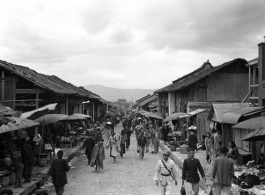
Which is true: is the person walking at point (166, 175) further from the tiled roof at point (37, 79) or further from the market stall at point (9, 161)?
the tiled roof at point (37, 79)

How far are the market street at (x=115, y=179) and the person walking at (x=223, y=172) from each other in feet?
6.49

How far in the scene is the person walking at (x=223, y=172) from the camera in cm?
748

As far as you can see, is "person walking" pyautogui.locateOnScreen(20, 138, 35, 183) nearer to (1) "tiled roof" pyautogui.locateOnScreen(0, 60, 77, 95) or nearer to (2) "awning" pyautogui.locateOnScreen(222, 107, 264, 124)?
(1) "tiled roof" pyautogui.locateOnScreen(0, 60, 77, 95)

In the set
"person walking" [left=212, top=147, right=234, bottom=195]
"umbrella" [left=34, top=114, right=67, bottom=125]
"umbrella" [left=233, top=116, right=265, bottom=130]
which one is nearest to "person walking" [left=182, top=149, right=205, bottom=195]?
"person walking" [left=212, top=147, right=234, bottom=195]

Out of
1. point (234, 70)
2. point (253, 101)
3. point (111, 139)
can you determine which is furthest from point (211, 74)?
point (111, 139)

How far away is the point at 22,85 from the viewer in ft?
55.3

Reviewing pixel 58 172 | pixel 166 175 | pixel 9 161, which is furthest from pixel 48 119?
pixel 166 175

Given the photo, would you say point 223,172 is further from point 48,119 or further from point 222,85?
point 222,85

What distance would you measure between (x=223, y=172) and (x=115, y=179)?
4.74 meters

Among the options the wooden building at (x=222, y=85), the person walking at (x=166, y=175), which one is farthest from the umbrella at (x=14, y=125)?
the wooden building at (x=222, y=85)

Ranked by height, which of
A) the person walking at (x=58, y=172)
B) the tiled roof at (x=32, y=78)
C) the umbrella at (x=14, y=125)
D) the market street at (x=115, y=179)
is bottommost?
the market street at (x=115, y=179)

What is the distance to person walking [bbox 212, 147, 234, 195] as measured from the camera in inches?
295

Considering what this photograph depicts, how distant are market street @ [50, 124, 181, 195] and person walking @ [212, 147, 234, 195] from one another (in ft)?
6.49

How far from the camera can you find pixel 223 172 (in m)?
7.50
